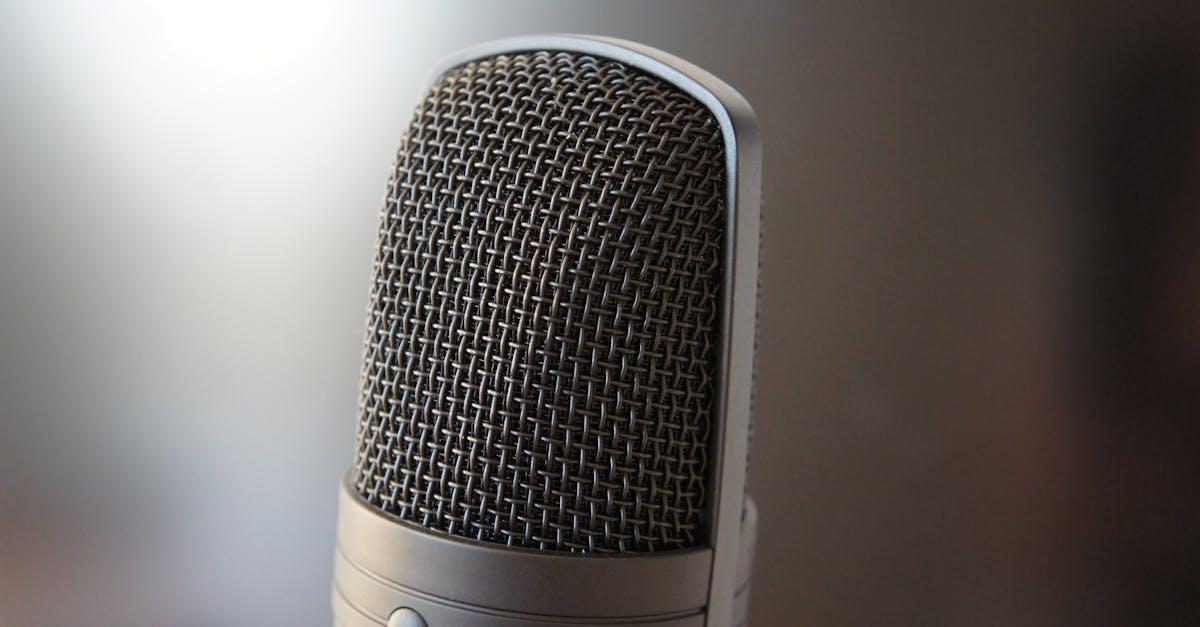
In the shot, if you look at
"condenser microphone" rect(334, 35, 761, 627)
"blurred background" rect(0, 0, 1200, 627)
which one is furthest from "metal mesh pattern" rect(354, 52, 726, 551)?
"blurred background" rect(0, 0, 1200, 627)

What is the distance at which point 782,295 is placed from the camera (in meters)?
0.89

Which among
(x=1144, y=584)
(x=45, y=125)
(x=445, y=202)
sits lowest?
(x=1144, y=584)

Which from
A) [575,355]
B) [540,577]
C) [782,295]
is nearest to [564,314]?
[575,355]

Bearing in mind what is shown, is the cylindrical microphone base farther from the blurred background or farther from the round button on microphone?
the blurred background

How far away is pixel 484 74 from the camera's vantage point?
571 millimetres

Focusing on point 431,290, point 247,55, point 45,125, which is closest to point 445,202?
point 431,290

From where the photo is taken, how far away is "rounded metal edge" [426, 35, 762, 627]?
52cm

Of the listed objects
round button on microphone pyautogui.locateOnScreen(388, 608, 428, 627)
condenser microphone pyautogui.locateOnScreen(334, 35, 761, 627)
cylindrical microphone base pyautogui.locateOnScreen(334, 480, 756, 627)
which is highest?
condenser microphone pyautogui.locateOnScreen(334, 35, 761, 627)

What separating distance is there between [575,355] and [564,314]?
21 millimetres

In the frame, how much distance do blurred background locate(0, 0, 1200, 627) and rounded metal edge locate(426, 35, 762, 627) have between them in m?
0.36

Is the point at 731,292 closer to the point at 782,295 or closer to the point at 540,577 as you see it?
the point at 540,577

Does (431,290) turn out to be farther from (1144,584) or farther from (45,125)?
(45,125)

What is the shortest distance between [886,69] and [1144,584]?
47 cm

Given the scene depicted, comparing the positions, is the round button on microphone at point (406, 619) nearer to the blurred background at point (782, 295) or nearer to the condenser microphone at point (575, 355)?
the condenser microphone at point (575, 355)
